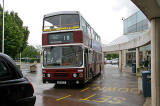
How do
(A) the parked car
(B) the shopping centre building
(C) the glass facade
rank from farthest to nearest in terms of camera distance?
(C) the glass facade → (B) the shopping centre building → (A) the parked car

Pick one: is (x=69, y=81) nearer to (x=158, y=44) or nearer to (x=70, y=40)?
(x=70, y=40)

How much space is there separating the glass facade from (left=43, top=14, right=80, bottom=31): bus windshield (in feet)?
93.3

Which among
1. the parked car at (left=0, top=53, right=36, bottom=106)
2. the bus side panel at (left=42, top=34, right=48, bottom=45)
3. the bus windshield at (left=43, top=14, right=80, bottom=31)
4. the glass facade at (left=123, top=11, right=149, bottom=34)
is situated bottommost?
the parked car at (left=0, top=53, right=36, bottom=106)

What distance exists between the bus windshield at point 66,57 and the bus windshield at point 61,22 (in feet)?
4.12

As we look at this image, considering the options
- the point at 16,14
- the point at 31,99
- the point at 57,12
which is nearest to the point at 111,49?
the point at 16,14

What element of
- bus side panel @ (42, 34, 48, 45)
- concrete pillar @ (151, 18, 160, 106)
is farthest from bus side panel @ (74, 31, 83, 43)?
concrete pillar @ (151, 18, 160, 106)

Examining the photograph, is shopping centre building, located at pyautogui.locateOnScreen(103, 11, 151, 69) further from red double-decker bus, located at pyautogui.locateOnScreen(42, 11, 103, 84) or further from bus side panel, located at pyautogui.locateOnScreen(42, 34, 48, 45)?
bus side panel, located at pyautogui.locateOnScreen(42, 34, 48, 45)

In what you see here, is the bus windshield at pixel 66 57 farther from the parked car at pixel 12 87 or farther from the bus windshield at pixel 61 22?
the parked car at pixel 12 87

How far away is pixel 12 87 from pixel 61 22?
302 inches

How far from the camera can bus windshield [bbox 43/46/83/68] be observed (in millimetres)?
10109

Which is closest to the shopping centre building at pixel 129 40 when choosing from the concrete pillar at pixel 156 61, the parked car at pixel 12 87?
the concrete pillar at pixel 156 61

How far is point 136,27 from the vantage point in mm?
43031

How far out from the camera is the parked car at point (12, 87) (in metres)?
3.26

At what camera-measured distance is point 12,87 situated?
3.41m
